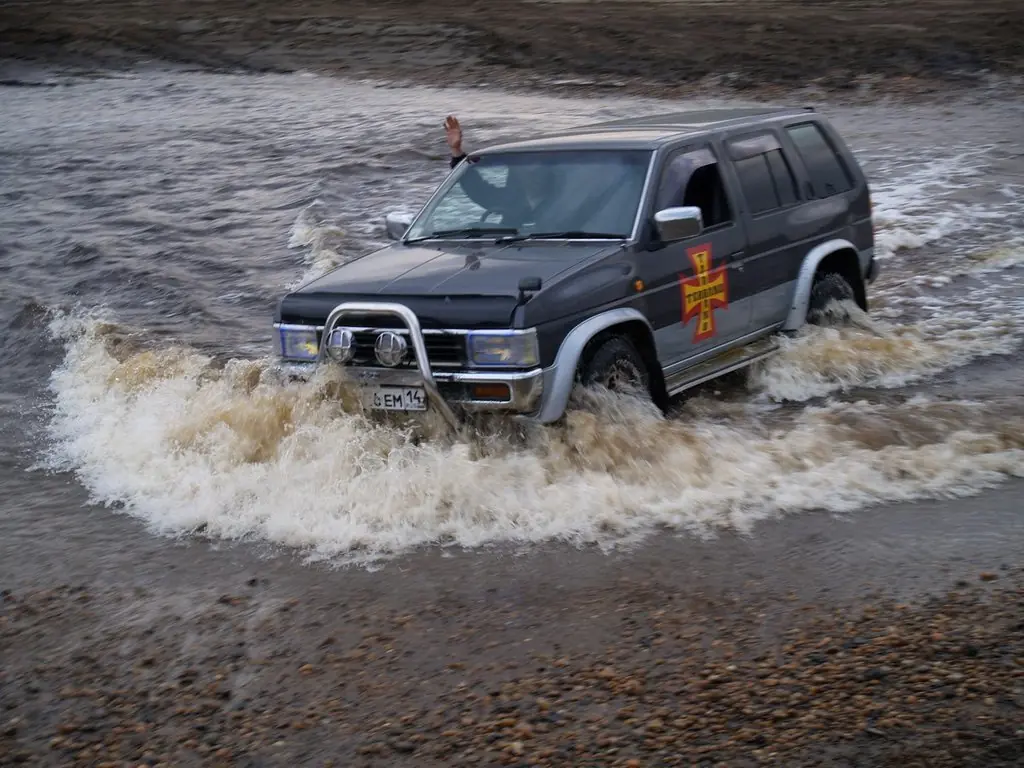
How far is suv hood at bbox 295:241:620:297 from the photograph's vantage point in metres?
6.96

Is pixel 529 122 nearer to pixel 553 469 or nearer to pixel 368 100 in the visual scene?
pixel 368 100

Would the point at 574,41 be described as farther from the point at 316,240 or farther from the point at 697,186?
the point at 697,186

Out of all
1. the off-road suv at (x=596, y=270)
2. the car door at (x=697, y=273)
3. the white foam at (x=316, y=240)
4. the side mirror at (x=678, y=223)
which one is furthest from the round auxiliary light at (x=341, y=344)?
the white foam at (x=316, y=240)

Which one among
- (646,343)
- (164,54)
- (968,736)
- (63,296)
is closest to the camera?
(968,736)

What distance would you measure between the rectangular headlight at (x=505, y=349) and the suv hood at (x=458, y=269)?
22 centimetres

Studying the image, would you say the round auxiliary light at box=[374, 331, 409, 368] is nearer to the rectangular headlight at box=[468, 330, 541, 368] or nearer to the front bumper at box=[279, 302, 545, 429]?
the front bumper at box=[279, 302, 545, 429]

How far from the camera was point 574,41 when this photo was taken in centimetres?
2598

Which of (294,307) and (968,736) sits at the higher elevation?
(294,307)

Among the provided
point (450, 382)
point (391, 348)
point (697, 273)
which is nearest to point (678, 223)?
point (697, 273)

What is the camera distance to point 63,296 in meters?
13.9

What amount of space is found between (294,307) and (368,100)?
57.4ft

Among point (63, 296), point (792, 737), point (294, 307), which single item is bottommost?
point (63, 296)

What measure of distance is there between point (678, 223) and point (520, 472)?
173 cm

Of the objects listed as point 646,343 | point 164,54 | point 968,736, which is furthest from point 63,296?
point 164,54
